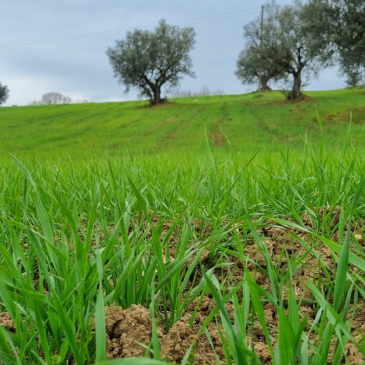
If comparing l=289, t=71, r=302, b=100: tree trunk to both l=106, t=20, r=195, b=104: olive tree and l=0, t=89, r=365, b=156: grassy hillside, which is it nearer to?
l=0, t=89, r=365, b=156: grassy hillside

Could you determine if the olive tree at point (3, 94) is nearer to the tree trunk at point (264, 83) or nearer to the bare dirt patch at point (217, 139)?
the tree trunk at point (264, 83)

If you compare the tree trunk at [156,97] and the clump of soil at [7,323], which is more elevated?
the tree trunk at [156,97]

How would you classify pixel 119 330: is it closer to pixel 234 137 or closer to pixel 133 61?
pixel 234 137

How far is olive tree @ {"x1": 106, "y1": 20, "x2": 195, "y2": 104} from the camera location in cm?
4231

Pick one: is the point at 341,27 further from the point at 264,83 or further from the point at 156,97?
the point at 264,83

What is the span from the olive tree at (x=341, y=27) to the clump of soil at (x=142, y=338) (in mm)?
26878

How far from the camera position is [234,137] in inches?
806

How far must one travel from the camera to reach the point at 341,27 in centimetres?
2380

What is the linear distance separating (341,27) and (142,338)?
91.7 ft

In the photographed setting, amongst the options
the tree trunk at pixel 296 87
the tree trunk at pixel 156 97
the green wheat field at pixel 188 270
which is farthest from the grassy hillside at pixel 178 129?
the green wheat field at pixel 188 270

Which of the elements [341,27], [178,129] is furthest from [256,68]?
[178,129]

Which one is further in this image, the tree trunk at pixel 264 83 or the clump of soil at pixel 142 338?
the tree trunk at pixel 264 83

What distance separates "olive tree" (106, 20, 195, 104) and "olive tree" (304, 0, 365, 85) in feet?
68.5

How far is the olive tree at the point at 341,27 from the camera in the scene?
75.6ft
